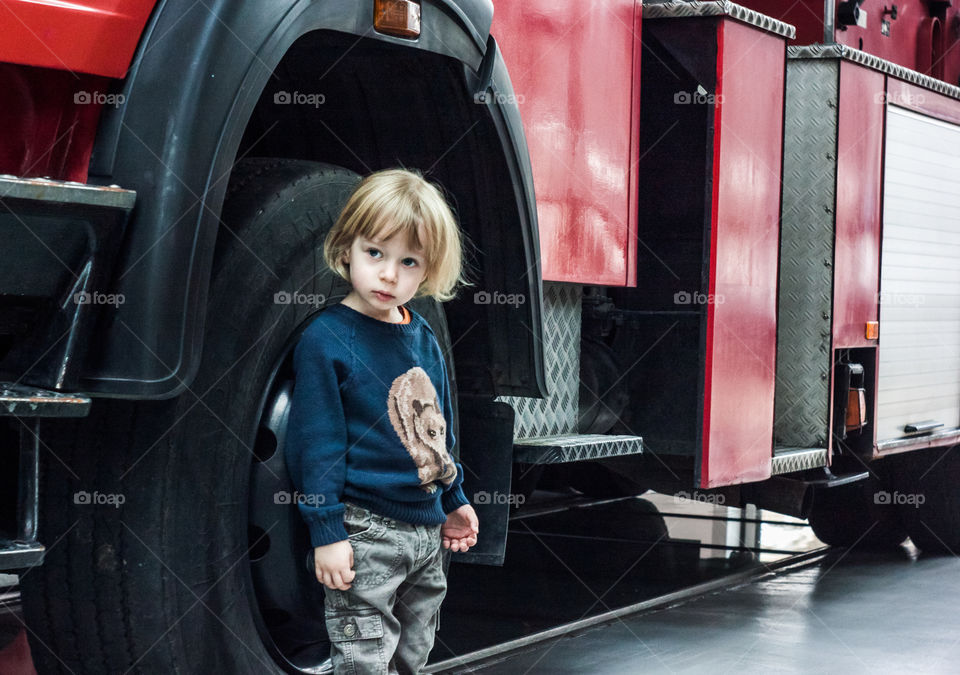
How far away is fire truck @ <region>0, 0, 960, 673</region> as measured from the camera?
6.63ft

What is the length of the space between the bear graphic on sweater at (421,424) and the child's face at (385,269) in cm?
17

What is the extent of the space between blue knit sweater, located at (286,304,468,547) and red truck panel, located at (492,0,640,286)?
0.98 m

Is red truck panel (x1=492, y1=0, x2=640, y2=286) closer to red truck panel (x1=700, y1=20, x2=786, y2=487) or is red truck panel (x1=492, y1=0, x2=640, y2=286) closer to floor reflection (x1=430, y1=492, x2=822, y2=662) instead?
red truck panel (x1=700, y1=20, x2=786, y2=487)

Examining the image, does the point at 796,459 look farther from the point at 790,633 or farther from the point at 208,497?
the point at 208,497

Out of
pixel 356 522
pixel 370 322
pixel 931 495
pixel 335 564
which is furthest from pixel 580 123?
pixel 931 495

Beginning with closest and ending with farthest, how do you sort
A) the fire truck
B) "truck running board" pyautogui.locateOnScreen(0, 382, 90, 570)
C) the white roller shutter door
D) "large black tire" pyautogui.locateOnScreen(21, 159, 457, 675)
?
1. "truck running board" pyautogui.locateOnScreen(0, 382, 90, 570)
2. the fire truck
3. "large black tire" pyautogui.locateOnScreen(21, 159, 457, 675)
4. the white roller shutter door

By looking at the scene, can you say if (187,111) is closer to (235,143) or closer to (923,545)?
(235,143)

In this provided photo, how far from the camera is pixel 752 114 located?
4.31 m

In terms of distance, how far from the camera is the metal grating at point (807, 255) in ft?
16.1

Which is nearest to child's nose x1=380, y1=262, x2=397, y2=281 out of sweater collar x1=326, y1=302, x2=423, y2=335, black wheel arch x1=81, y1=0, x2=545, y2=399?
sweater collar x1=326, y1=302, x2=423, y2=335

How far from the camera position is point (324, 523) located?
233 centimetres

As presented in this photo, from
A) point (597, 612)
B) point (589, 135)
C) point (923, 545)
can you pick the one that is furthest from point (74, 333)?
point (923, 545)

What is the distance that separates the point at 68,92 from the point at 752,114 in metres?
2.77

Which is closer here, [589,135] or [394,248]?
[394,248]
